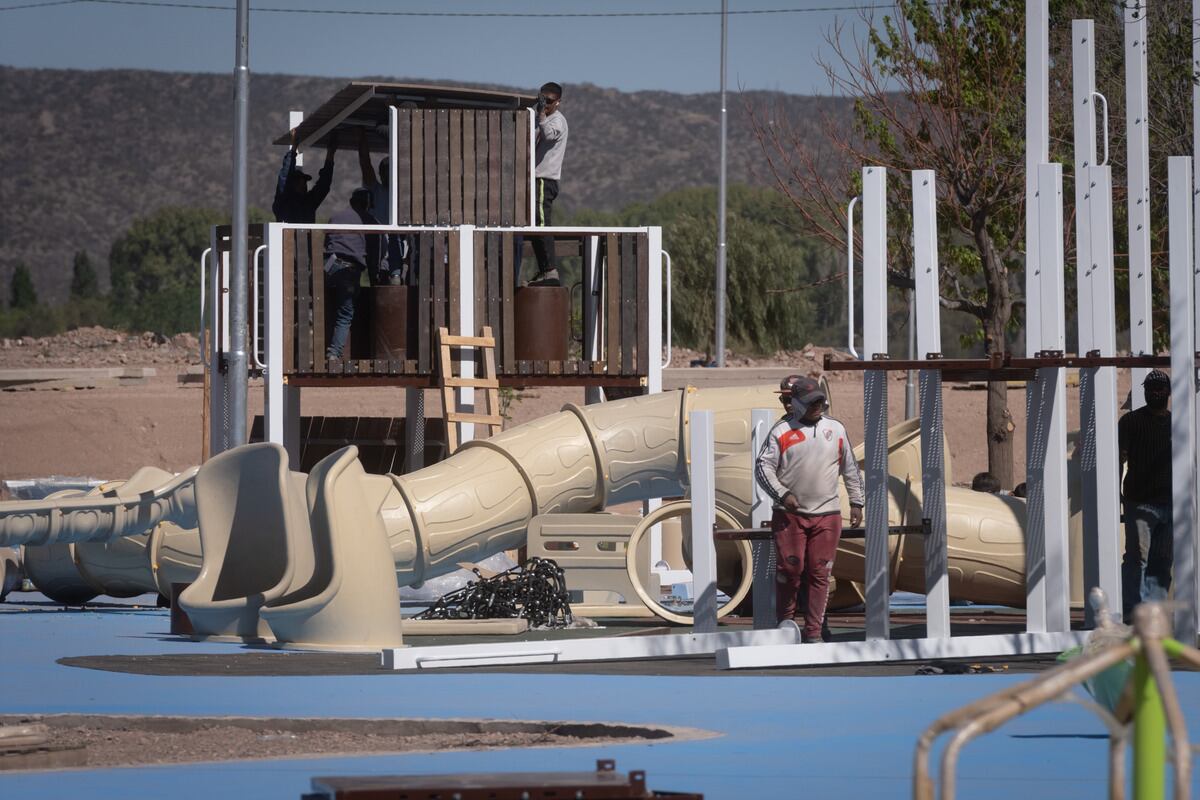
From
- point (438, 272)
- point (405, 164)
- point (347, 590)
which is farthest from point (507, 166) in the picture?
point (347, 590)

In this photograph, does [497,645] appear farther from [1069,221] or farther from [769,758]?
[1069,221]

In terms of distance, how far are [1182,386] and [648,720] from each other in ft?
15.4

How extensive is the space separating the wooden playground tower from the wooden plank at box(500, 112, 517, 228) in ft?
0.04

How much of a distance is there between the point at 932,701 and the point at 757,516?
4.04 meters

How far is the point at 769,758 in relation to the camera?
8492 mm

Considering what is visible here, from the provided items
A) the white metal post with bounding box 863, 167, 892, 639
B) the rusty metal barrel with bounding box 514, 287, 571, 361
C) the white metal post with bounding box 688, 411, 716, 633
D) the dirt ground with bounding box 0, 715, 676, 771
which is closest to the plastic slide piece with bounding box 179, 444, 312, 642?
the white metal post with bounding box 688, 411, 716, 633

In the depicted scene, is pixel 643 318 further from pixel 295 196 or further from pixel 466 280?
pixel 295 196

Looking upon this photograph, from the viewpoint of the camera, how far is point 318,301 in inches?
806

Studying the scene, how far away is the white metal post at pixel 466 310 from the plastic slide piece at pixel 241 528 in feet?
14.6

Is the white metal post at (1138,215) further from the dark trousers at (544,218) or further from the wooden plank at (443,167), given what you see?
Result: the wooden plank at (443,167)

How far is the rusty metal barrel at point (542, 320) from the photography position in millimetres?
21156

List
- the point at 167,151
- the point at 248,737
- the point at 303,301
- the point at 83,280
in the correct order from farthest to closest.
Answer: the point at 167,151
the point at 83,280
the point at 303,301
the point at 248,737

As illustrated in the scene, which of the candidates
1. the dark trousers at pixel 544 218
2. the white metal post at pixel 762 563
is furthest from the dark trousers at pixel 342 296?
the white metal post at pixel 762 563

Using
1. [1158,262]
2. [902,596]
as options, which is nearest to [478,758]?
[902,596]
